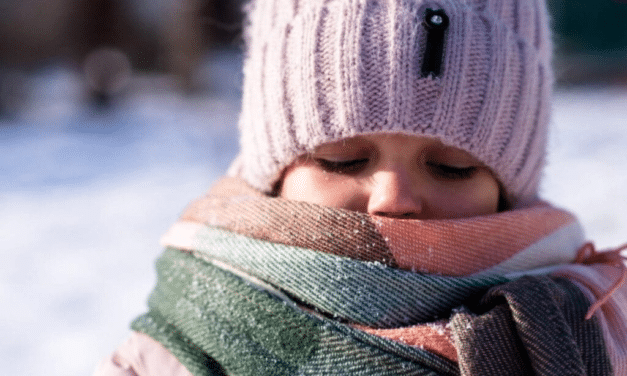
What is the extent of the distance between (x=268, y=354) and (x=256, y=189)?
13.9 inches

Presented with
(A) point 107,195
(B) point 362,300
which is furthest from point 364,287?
(A) point 107,195

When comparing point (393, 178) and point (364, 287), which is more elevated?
point (393, 178)

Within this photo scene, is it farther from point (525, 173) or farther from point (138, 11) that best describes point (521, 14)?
point (138, 11)

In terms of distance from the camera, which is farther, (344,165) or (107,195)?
(107,195)

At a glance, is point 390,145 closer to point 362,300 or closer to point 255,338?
point 362,300

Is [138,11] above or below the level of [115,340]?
above

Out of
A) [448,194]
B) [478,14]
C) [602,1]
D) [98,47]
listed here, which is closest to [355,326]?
[448,194]

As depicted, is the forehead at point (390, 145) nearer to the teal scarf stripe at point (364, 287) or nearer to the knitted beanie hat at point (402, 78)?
the knitted beanie hat at point (402, 78)

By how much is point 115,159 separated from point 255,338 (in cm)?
388

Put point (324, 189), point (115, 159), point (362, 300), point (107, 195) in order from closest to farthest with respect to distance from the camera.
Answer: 1. point (362, 300)
2. point (324, 189)
3. point (107, 195)
4. point (115, 159)

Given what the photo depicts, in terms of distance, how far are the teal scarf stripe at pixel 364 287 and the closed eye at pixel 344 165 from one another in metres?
0.15

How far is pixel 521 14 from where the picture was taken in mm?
1135

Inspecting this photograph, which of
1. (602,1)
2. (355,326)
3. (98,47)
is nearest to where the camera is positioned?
(355,326)

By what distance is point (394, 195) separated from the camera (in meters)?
0.97
